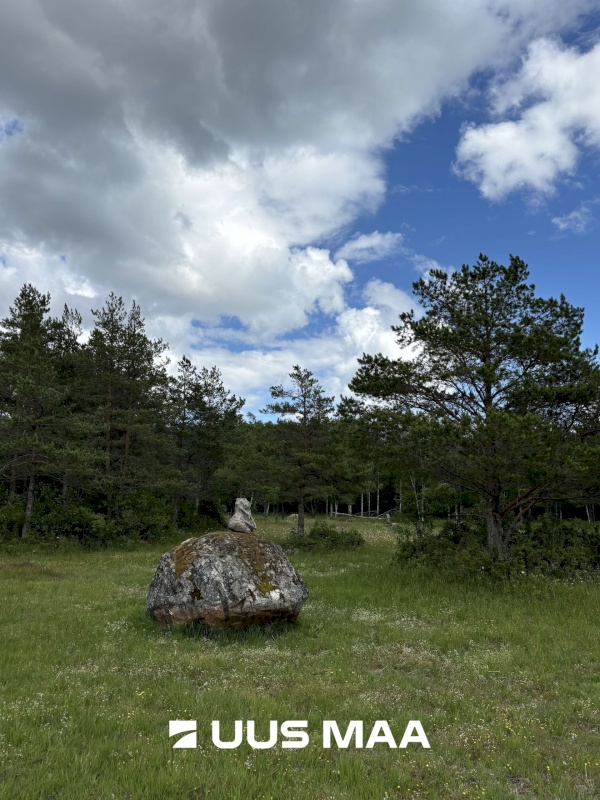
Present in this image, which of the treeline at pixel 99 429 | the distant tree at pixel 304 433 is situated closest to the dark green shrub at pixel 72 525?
the treeline at pixel 99 429

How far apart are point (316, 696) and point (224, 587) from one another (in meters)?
4.00

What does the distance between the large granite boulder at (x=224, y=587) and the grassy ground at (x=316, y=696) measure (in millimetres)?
455

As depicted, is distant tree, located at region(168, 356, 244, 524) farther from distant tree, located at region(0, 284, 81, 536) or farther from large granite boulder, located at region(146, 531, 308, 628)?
large granite boulder, located at region(146, 531, 308, 628)

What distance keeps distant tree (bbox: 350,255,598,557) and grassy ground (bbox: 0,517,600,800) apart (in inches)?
150

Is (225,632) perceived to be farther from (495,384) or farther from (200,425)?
(200,425)

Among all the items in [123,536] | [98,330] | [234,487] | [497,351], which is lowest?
[123,536]

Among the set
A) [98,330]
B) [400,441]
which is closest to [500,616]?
[400,441]

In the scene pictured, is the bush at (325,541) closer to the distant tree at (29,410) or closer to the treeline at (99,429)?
the treeline at (99,429)

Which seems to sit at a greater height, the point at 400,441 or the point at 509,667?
the point at 400,441

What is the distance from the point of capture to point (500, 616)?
37.3ft

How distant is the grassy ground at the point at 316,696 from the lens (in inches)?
185

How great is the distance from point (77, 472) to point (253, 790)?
75.4 ft

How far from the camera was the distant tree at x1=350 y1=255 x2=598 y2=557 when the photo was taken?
1359 cm

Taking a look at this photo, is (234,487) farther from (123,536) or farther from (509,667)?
(509,667)
